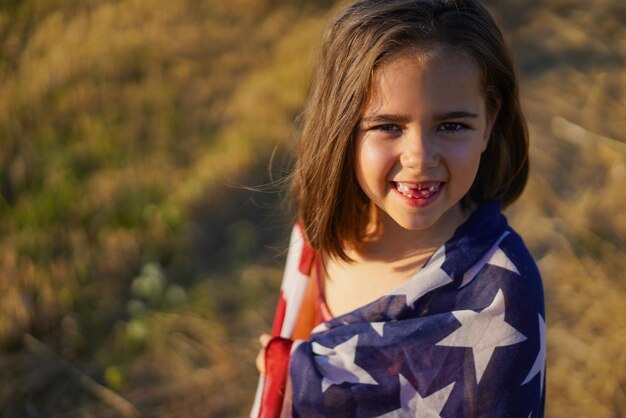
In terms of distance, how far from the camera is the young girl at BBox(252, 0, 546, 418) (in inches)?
52.4

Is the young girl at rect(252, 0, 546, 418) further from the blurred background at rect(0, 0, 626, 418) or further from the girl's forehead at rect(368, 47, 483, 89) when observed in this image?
the blurred background at rect(0, 0, 626, 418)

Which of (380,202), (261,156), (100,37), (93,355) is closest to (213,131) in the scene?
(261,156)

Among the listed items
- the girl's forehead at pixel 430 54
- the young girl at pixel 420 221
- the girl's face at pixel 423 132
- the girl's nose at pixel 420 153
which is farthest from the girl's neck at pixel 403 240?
the girl's forehead at pixel 430 54

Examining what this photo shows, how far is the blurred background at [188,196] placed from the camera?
2.58m

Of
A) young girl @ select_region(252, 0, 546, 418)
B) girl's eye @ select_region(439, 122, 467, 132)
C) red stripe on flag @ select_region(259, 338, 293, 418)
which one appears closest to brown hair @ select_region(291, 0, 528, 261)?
young girl @ select_region(252, 0, 546, 418)

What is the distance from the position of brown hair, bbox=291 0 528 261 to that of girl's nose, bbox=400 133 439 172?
13 cm

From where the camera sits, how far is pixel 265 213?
341cm

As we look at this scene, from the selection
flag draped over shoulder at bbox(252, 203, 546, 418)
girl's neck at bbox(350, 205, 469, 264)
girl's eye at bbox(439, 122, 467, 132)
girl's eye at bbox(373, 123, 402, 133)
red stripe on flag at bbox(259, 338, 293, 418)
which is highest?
girl's eye at bbox(439, 122, 467, 132)

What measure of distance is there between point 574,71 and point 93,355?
2.78 meters

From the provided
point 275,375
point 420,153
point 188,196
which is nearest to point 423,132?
point 420,153

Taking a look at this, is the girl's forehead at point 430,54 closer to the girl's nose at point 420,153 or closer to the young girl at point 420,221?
the young girl at point 420,221

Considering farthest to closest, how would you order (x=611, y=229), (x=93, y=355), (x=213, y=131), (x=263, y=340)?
(x=213, y=131), (x=611, y=229), (x=93, y=355), (x=263, y=340)

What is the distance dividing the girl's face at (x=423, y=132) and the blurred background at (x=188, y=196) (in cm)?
134

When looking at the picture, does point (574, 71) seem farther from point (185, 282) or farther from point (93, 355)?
point (93, 355)
